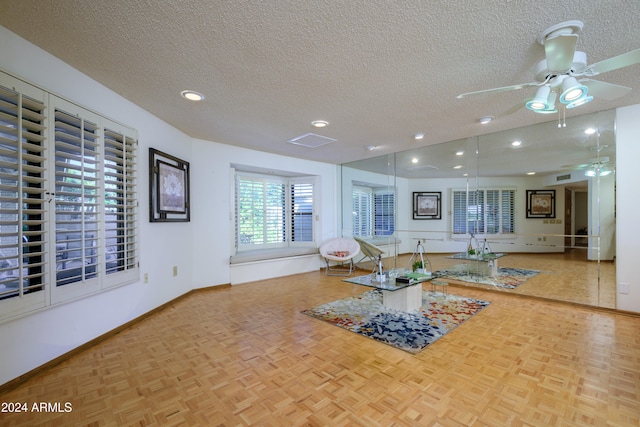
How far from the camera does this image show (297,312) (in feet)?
10.5

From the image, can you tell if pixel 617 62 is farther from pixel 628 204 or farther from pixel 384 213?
pixel 384 213

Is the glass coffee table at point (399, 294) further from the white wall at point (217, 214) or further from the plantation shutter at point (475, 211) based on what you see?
the white wall at point (217, 214)

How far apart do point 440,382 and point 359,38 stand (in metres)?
2.46

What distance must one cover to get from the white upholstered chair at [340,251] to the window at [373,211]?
427 mm

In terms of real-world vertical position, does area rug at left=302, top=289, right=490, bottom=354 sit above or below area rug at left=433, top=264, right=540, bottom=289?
below

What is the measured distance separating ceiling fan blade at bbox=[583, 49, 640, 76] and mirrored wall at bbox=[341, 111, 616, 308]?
2178 millimetres

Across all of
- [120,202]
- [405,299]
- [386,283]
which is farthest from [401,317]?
[120,202]

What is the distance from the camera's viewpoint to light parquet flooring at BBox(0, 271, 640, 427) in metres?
1.52

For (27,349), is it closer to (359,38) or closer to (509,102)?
(359,38)

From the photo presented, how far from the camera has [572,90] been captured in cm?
167

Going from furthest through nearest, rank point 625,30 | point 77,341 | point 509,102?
point 509,102 → point 77,341 → point 625,30

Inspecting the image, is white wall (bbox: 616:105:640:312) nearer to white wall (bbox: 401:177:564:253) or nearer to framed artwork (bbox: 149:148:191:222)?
white wall (bbox: 401:177:564:253)

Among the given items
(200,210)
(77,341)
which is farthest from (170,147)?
(77,341)

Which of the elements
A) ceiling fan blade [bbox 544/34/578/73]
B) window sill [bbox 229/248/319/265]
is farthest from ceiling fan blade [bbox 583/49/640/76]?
window sill [bbox 229/248/319/265]
